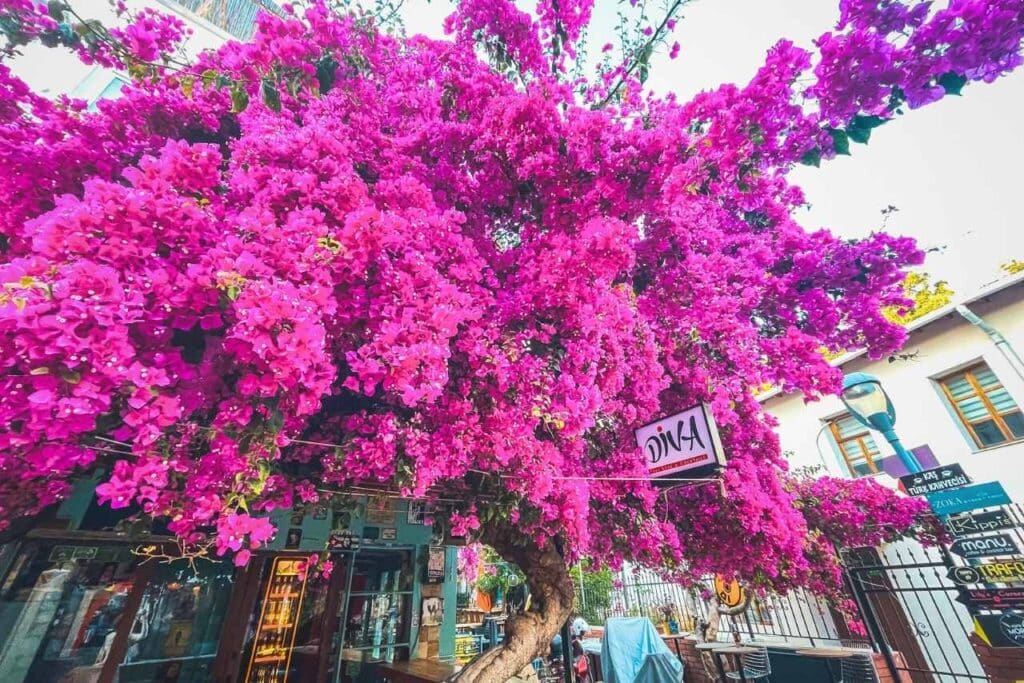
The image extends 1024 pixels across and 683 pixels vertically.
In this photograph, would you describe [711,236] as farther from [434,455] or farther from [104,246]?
[104,246]

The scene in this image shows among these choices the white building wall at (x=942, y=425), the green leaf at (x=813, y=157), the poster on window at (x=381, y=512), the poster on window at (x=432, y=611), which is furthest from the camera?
the white building wall at (x=942, y=425)

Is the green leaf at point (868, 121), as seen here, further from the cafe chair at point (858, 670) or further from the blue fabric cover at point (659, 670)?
the blue fabric cover at point (659, 670)

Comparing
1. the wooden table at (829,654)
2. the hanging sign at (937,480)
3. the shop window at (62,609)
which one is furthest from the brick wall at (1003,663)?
the shop window at (62,609)

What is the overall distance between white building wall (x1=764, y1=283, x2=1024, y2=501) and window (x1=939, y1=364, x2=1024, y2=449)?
18 cm

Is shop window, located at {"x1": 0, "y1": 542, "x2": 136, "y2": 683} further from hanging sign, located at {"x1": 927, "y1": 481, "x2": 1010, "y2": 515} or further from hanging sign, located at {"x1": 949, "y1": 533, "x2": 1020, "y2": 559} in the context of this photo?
hanging sign, located at {"x1": 949, "y1": 533, "x2": 1020, "y2": 559}

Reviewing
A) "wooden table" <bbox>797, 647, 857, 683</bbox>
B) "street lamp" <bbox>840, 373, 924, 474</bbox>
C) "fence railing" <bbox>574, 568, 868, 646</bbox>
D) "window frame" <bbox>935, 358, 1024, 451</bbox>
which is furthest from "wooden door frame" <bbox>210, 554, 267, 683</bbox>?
"window frame" <bbox>935, 358, 1024, 451</bbox>

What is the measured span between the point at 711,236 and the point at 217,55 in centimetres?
719

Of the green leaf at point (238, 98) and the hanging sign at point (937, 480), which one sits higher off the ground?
the green leaf at point (238, 98)

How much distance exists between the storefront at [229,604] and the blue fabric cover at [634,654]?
11.7 ft

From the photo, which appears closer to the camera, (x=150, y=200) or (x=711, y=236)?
(x=150, y=200)

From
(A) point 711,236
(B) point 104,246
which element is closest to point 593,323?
(A) point 711,236

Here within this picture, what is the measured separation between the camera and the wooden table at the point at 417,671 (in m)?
5.68

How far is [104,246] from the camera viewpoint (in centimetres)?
248

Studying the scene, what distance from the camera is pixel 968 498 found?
5793 millimetres
